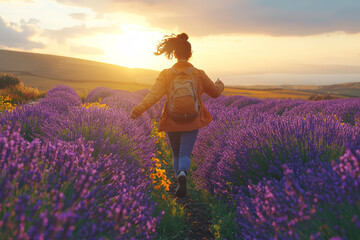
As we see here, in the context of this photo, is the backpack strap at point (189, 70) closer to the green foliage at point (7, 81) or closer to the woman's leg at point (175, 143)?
the woman's leg at point (175, 143)

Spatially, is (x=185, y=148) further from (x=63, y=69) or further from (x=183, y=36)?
(x=63, y=69)

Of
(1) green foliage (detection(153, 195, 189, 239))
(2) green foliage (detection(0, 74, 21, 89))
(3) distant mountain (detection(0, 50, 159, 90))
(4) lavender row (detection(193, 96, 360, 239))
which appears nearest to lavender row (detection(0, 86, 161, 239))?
(1) green foliage (detection(153, 195, 189, 239))

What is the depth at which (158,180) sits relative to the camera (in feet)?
13.6

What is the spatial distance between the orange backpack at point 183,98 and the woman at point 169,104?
3cm

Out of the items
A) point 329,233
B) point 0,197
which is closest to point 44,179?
point 0,197

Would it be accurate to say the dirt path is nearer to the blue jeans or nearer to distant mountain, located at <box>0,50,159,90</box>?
the blue jeans

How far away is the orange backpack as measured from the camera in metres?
3.42

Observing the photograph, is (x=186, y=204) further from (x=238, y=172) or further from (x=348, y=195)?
(x=348, y=195)

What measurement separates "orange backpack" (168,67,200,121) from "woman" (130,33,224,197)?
3 cm

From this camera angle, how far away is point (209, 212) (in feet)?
12.2

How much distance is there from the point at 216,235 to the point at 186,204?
0.94 meters

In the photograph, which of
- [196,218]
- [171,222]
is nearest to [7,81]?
[196,218]

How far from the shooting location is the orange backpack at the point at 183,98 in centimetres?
342

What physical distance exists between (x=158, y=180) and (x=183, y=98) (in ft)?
4.72
